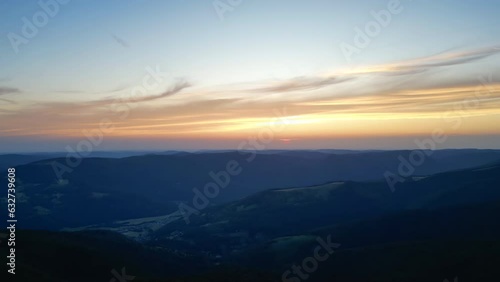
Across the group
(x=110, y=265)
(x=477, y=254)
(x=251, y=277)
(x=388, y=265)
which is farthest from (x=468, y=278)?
(x=110, y=265)

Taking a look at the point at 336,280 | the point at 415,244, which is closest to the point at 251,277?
the point at 336,280

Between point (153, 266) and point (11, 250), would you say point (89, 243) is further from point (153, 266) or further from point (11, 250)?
point (11, 250)

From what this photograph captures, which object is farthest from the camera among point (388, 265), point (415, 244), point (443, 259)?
point (415, 244)

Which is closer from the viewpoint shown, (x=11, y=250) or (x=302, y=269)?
(x=11, y=250)

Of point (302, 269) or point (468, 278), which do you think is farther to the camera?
point (302, 269)

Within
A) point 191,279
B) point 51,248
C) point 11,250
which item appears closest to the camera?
point 191,279

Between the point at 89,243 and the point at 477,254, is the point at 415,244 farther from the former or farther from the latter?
the point at 89,243

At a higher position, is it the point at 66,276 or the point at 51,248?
the point at 51,248

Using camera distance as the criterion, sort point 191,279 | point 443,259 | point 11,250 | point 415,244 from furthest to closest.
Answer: point 415,244, point 443,259, point 11,250, point 191,279

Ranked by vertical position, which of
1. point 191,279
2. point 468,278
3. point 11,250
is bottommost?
point 468,278
